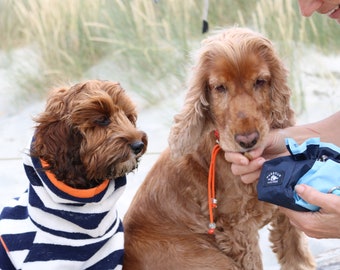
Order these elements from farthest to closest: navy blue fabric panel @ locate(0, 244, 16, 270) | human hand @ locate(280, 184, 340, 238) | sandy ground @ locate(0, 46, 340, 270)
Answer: sandy ground @ locate(0, 46, 340, 270)
navy blue fabric panel @ locate(0, 244, 16, 270)
human hand @ locate(280, 184, 340, 238)

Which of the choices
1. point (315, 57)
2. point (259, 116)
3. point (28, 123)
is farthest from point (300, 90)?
point (259, 116)

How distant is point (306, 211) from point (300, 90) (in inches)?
117

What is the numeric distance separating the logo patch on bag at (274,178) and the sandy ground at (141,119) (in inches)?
75.4

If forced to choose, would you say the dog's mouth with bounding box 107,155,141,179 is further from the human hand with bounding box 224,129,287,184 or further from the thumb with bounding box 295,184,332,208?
the thumb with bounding box 295,184,332,208

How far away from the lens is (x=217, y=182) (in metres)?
3.21

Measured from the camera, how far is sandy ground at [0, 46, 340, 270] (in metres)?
4.81

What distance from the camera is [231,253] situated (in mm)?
3230

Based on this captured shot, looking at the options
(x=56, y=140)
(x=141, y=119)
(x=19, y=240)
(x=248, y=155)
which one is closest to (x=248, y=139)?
(x=248, y=155)

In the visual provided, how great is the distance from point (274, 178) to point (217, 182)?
575 millimetres

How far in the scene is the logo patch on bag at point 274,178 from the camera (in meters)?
2.66

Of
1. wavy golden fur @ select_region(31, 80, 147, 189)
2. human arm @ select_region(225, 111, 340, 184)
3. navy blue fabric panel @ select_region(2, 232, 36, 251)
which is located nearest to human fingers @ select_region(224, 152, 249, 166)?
human arm @ select_region(225, 111, 340, 184)

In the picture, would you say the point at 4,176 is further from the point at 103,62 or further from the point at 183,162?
the point at 183,162

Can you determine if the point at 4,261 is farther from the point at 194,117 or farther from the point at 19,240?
the point at 194,117

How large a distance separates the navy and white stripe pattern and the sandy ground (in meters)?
1.49
